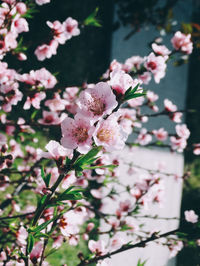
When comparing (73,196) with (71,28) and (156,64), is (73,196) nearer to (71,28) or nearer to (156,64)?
(156,64)

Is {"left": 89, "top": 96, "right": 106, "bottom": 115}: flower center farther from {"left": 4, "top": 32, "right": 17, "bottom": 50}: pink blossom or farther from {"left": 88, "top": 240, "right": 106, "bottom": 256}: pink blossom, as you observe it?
{"left": 4, "top": 32, "right": 17, "bottom": 50}: pink blossom

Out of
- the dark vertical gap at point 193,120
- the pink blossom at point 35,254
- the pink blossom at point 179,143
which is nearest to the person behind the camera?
the pink blossom at point 35,254

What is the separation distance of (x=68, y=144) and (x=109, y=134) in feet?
0.52

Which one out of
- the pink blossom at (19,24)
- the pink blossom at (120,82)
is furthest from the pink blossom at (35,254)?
the pink blossom at (19,24)

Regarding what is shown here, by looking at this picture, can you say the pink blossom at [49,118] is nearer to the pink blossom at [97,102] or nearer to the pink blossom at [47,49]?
the pink blossom at [47,49]

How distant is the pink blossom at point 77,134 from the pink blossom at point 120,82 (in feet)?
0.53

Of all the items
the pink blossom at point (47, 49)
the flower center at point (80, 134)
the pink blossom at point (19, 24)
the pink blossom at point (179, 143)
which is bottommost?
the flower center at point (80, 134)

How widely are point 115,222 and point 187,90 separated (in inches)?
158

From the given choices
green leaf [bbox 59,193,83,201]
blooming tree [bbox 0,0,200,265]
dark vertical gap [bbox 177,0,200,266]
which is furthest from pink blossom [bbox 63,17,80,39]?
dark vertical gap [bbox 177,0,200,266]

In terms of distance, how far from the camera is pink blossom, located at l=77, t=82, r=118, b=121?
0.94 m

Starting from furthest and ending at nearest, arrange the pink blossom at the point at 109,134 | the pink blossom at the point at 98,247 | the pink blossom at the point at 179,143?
1. the pink blossom at the point at 179,143
2. the pink blossom at the point at 98,247
3. the pink blossom at the point at 109,134

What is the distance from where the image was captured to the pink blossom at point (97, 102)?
94 centimetres

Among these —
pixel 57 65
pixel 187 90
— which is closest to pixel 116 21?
pixel 57 65

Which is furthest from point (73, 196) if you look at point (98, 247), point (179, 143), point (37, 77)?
point (179, 143)
